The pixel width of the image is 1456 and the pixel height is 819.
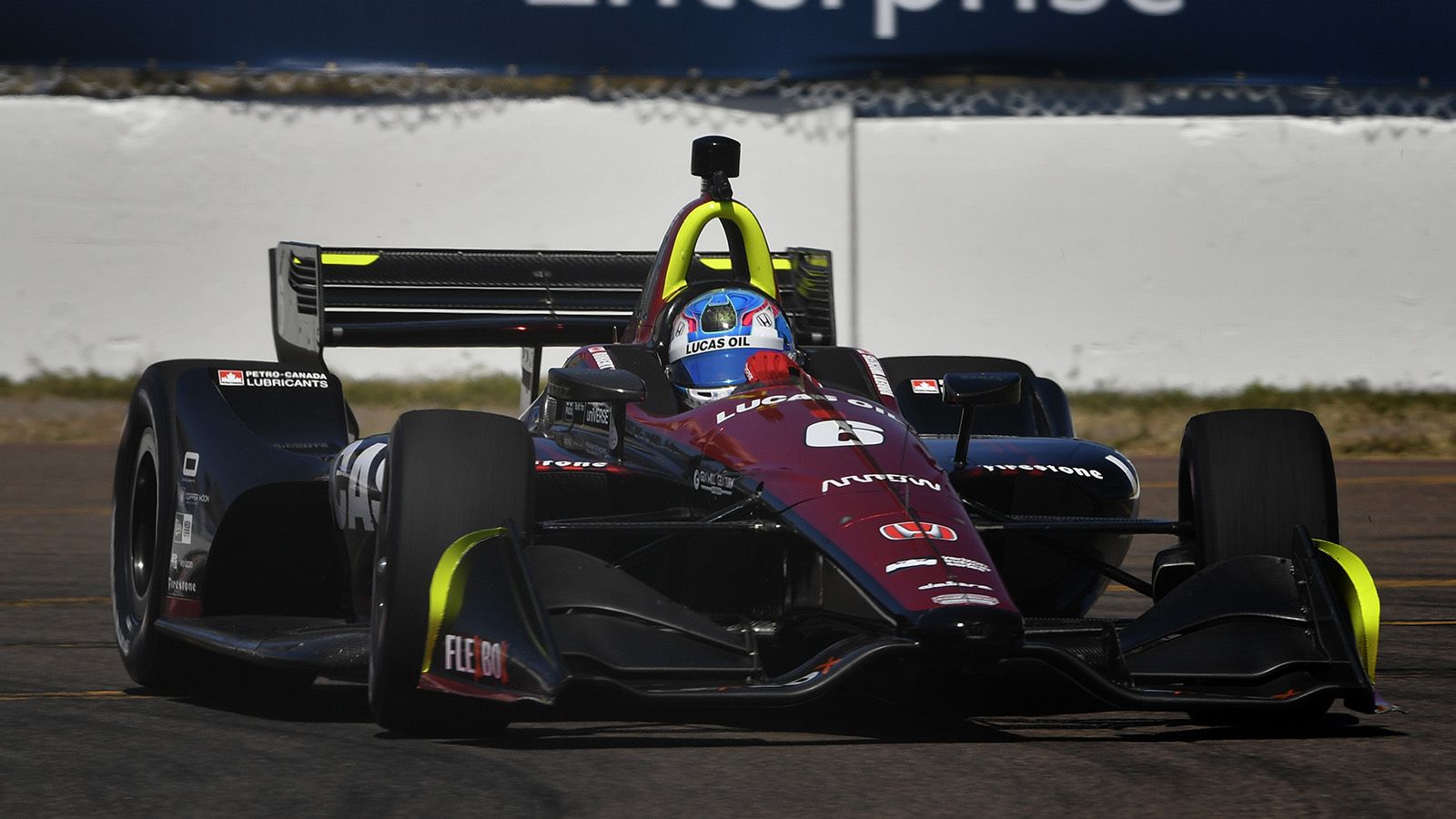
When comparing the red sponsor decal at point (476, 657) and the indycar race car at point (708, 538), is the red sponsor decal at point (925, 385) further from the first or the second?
the red sponsor decal at point (476, 657)

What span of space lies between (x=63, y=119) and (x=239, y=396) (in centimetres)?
814

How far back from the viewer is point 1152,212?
1370cm

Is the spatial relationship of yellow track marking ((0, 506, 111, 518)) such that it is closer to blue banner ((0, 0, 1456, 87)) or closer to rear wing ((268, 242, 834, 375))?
rear wing ((268, 242, 834, 375))

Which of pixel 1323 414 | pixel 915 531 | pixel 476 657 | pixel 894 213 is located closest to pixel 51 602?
pixel 476 657

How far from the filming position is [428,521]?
457 centimetres

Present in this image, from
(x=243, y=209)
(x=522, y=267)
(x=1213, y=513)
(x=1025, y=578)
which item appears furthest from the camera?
(x=243, y=209)

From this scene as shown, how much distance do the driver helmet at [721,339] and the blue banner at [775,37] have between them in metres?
8.26

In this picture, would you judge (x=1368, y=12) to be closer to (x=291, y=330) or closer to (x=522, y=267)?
(x=522, y=267)

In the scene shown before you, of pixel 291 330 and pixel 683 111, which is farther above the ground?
pixel 683 111


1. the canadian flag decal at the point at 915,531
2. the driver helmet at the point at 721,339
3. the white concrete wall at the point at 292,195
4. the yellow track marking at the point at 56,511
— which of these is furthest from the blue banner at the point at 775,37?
the canadian flag decal at the point at 915,531

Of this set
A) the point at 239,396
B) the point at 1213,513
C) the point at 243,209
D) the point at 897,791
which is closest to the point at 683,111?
the point at 243,209

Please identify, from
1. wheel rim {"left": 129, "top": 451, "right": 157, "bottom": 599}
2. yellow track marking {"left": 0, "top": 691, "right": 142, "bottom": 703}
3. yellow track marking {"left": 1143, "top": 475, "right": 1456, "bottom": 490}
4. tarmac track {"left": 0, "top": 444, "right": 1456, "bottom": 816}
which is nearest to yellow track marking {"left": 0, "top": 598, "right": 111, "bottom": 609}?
wheel rim {"left": 129, "top": 451, "right": 157, "bottom": 599}

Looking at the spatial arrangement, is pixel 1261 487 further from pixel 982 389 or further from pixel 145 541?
pixel 145 541

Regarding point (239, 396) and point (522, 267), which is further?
point (522, 267)
